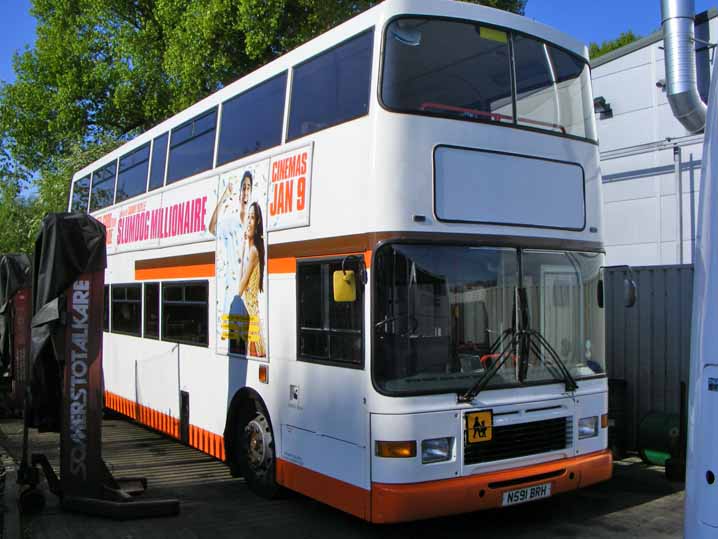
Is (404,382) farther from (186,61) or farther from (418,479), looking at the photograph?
(186,61)

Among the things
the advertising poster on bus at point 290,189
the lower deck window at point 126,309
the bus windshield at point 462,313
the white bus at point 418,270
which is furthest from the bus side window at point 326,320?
the lower deck window at point 126,309

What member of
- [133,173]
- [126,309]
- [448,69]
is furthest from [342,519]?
[133,173]

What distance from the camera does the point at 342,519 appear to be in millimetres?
6891

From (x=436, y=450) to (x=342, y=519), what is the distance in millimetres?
1659

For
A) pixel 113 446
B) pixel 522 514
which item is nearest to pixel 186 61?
pixel 113 446

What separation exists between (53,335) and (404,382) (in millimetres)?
3172

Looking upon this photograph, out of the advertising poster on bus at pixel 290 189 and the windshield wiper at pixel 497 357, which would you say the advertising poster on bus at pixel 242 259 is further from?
the windshield wiper at pixel 497 357

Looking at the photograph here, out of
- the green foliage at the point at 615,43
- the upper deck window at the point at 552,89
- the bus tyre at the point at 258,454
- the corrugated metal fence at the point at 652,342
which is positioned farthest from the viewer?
the green foliage at the point at 615,43

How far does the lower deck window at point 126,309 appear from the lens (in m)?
11.0

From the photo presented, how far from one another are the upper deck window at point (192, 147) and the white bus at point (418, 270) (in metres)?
0.97

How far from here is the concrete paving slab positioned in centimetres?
641

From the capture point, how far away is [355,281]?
19.2 feet

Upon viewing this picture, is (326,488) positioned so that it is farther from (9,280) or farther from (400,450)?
(9,280)

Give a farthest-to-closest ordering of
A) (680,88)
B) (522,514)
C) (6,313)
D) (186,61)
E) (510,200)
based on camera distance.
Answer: (186,61) → (6,313) → (680,88) → (522,514) → (510,200)
